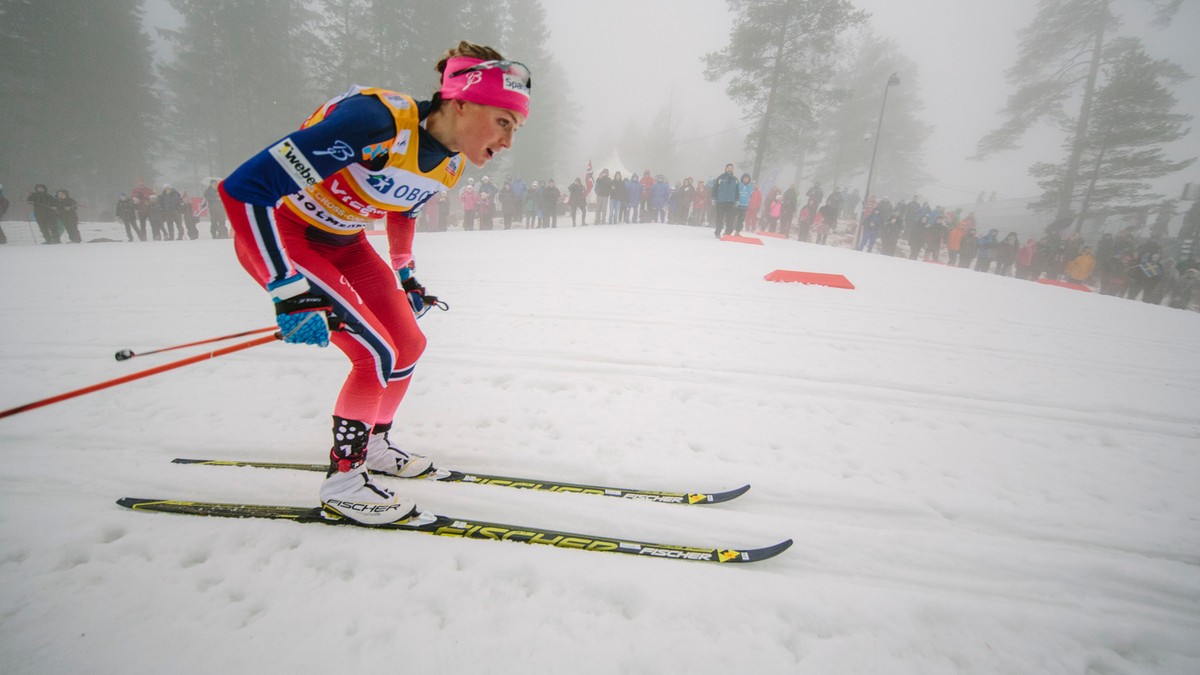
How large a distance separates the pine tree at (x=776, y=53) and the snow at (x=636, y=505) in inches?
740

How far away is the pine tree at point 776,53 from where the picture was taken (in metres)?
19.6

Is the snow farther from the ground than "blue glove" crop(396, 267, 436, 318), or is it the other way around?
"blue glove" crop(396, 267, 436, 318)

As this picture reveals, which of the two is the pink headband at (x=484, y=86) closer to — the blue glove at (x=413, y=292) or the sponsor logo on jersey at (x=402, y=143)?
the sponsor logo on jersey at (x=402, y=143)

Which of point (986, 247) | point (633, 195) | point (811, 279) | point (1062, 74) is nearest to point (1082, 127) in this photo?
point (1062, 74)

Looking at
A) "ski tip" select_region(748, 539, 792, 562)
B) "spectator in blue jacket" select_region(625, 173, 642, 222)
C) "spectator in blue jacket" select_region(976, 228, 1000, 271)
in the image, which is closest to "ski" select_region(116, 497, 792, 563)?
"ski tip" select_region(748, 539, 792, 562)

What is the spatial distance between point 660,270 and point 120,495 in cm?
762

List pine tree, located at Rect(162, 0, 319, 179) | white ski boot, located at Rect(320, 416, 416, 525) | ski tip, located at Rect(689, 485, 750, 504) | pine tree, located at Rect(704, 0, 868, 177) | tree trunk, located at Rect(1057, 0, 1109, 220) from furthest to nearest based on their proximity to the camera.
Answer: pine tree, located at Rect(162, 0, 319, 179) < tree trunk, located at Rect(1057, 0, 1109, 220) < pine tree, located at Rect(704, 0, 868, 177) < ski tip, located at Rect(689, 485, 750, 504) < white ski boot, located at Rect(320, 416, 416, 525)

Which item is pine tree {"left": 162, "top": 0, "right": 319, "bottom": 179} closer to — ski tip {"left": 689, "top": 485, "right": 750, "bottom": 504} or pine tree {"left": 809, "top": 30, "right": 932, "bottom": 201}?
ski tip {"left": 689, "top": 485, "right": 750, "bottom": 504}

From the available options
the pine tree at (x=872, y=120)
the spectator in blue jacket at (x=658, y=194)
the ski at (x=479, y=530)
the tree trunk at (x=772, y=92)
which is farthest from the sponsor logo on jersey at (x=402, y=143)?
the pine tree at (x=872, y=120)

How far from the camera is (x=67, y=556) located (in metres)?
1.94

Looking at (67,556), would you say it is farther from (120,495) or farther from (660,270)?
(660,270)

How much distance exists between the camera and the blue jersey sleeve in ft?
5.60

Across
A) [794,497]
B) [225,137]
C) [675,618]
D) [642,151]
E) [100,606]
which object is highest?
[642,151]

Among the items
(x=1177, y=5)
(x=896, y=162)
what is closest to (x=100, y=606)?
(x=1177, y=5)
